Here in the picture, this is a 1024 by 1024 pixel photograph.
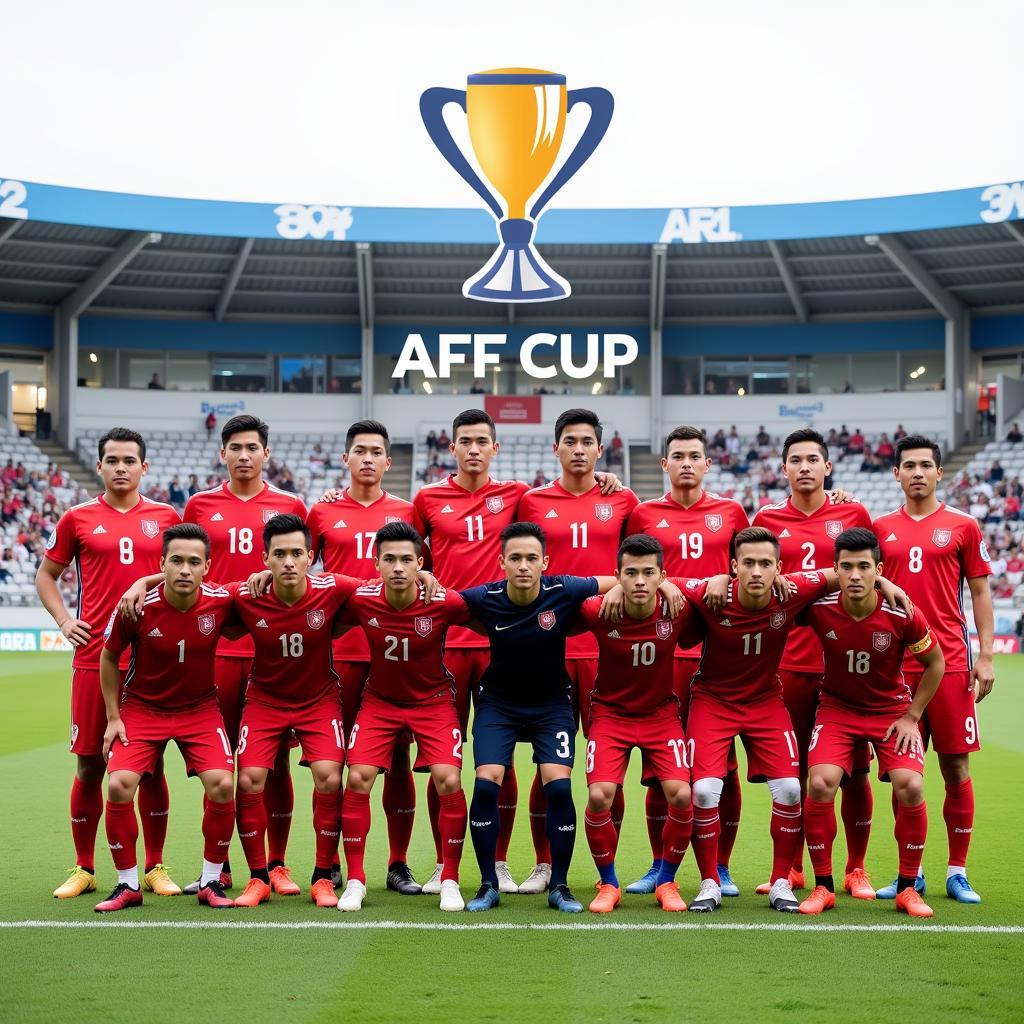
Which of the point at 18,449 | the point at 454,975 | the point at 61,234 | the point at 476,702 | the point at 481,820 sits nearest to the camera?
the point at 454,975

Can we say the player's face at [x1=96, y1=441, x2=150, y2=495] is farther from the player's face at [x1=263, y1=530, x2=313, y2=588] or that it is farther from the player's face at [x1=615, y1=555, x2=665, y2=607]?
the player's face at [x1=615, y1=555, x2=665, y2=607]

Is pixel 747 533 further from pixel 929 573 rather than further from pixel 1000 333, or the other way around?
pixel 1000 333

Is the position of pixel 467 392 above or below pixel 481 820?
above

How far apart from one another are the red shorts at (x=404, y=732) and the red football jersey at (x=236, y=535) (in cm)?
89

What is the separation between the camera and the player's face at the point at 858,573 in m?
6.00

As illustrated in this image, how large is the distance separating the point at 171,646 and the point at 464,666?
Answer: 1477mm

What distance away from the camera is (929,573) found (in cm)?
648

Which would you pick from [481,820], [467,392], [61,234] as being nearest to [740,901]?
[481,820]

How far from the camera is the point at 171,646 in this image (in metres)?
6.22

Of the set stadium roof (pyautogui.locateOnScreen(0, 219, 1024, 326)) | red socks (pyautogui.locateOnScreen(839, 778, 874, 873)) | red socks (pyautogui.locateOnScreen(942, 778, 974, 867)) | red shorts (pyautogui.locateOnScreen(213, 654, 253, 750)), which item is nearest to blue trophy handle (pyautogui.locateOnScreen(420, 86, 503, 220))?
stadium roof (pyautogui.locateOnScreen(0, 219, 1024, 326))

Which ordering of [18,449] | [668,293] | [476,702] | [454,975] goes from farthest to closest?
[668,293], [18,449], [476,702], [454,975]

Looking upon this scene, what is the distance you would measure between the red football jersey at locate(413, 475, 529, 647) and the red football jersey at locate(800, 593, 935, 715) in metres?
1.65

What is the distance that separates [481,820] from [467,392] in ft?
102

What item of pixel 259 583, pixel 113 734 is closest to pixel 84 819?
pixel 113 734
